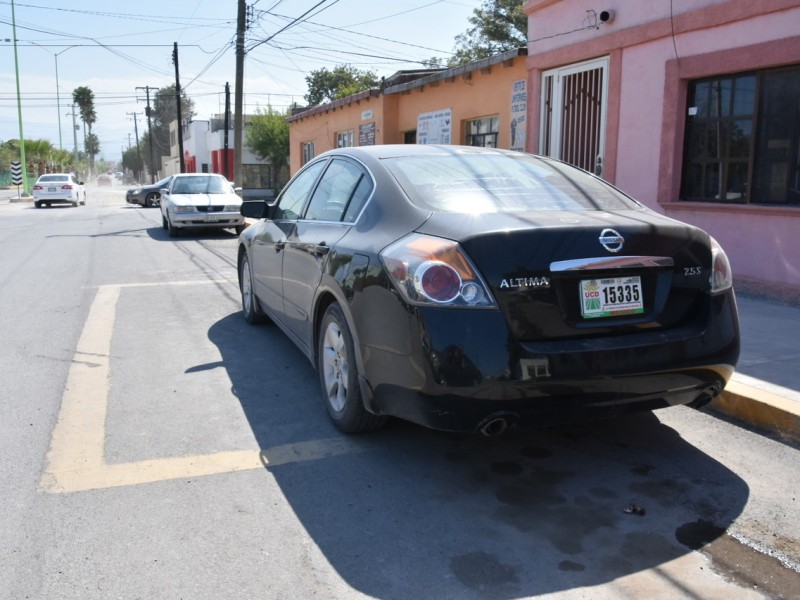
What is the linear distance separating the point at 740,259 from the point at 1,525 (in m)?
7.26

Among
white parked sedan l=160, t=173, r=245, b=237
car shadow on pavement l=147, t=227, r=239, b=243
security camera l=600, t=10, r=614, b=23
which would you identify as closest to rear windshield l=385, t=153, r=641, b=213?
security camera l=600, t=10, r=614, b=23

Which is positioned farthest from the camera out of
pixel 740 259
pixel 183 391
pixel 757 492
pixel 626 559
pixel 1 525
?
pixel 740 259

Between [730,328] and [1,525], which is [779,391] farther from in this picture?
[1,525]

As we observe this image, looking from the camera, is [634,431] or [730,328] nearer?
[730,328]

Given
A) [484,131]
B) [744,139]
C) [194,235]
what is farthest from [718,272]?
[194,235]

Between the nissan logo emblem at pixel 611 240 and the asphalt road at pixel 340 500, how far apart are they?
1175mm

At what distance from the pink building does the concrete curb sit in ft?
10.5

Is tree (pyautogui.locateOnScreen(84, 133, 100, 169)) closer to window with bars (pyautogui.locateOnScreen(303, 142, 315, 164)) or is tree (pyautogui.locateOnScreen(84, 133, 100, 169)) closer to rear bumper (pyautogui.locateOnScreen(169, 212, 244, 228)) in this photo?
window with bars (pyautogui.locateOnScreen(303, 142, 315, 164))

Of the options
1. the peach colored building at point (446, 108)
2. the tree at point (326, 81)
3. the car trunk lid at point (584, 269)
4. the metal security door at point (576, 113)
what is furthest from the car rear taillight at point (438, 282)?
A: the tree at point (326, 81)

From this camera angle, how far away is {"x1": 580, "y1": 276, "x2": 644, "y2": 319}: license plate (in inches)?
130

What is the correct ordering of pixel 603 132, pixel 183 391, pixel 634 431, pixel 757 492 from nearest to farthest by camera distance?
pixel 757 492
pixel 634 431
pixel 183 391
pixel 603 132

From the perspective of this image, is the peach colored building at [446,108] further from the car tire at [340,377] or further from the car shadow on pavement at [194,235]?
the car tire at [340,377]

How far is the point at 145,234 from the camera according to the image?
17.2 metres

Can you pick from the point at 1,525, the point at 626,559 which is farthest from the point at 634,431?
the point at 1,525
